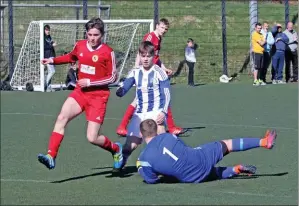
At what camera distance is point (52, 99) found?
20.6m

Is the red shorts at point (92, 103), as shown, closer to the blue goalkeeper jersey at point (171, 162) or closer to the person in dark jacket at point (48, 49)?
the blue goalkeeper jersey at point (171, 162)

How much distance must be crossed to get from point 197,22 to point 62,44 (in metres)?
6.09

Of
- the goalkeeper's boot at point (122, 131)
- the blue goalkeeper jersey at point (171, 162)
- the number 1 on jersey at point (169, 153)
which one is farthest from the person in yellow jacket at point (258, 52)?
the number 1 on jersey at point (169, 153)

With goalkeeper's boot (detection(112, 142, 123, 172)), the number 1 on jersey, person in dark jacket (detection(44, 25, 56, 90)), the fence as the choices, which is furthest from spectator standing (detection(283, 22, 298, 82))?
the number 1 on jersey

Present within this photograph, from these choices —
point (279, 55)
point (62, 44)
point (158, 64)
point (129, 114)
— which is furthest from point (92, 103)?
point (62, 44)

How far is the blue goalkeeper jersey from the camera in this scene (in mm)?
9461

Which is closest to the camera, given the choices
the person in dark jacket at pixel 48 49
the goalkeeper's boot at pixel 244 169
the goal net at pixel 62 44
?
the goalkeeper's boot at pixel 244 169

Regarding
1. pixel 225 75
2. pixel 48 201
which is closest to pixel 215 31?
pixel 225 75

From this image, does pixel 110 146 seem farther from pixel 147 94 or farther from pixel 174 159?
pixel 174 159

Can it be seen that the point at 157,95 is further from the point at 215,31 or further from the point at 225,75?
the point at 215,31

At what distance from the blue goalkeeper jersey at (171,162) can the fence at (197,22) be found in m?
15.6

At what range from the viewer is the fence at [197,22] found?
2686 centimetres

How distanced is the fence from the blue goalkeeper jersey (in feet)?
51.1

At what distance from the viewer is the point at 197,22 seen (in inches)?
1184
